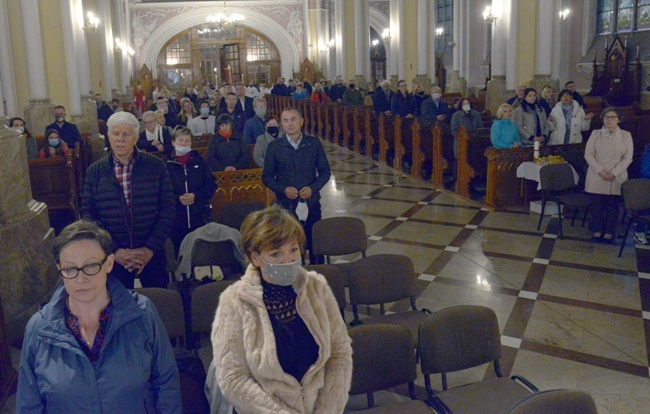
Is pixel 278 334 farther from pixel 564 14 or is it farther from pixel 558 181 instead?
pixel 564 14

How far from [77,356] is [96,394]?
0.49 feet

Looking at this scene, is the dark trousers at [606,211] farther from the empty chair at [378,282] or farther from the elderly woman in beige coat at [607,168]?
the empty chair at [378,282]

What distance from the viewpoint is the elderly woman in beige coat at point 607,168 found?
6.85m

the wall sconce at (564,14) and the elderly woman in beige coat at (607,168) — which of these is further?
the wall sconce at (564,14)

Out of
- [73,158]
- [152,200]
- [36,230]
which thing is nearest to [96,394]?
[152,200]

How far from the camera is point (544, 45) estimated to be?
11695 mm

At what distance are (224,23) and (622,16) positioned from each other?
58.2ft

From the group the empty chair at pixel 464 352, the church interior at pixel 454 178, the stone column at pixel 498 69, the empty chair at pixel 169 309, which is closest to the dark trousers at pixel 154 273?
the empty chair at pixel 169 309

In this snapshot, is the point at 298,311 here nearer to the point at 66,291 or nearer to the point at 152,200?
the point at 66,291

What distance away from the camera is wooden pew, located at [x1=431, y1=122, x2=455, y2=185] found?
990cm

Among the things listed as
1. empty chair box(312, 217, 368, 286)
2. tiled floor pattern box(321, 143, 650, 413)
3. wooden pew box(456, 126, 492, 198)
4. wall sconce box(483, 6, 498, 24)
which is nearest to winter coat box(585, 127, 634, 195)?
tiled floor pattern box(321, 143, 650, 413)

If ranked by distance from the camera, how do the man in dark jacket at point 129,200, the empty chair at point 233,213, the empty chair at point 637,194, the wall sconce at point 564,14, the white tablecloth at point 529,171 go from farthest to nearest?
the wall sconce at point 564,14
the white tablecloth at point 529,171
the empty chair at point 637,194
the empty chair at point 233,213
the man in dark jacket at point 129,200

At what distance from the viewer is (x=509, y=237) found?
7148mm

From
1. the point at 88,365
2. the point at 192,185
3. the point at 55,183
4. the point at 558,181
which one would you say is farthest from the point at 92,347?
the point at 55,183
